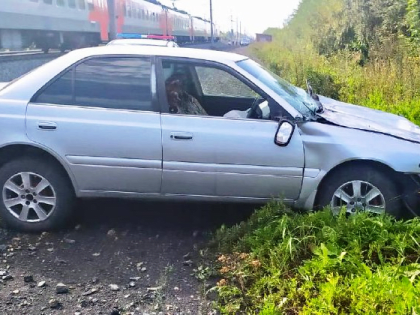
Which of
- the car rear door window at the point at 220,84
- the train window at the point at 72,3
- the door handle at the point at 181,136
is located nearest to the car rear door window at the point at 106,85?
the door handle at the point at 181,136

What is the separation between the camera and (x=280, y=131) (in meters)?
4.03

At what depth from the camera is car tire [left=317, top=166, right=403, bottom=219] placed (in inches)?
158

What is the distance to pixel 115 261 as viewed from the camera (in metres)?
3.79

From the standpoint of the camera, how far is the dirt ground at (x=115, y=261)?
3215mm

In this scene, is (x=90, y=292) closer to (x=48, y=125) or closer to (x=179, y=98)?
(x=48, y=125)

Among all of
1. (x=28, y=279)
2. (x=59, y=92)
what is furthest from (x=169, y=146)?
(x=28, y=279)

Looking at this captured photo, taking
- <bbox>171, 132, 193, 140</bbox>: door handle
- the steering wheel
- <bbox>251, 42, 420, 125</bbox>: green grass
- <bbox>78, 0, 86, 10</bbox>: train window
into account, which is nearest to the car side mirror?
the steering wheel

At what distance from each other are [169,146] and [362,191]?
167cm

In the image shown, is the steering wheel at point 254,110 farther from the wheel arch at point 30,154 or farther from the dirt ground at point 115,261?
the wheel arch at point 30,154

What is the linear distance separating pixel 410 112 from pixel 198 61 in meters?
4.40

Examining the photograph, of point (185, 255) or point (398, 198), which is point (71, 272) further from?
point (398, 198)

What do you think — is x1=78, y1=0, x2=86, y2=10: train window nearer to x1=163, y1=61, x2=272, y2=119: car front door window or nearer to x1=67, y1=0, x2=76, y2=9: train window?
x1=67, y1=0, x2=76, y2=9: train window

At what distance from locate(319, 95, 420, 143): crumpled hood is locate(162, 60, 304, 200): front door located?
1.99ft

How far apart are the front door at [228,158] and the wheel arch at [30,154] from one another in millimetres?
852
